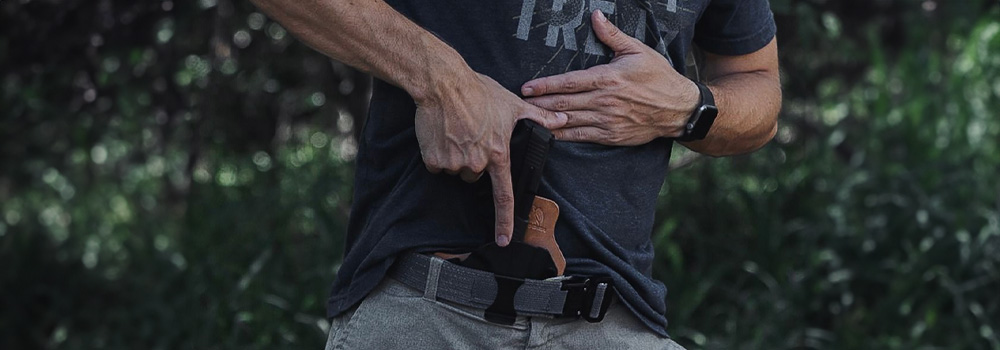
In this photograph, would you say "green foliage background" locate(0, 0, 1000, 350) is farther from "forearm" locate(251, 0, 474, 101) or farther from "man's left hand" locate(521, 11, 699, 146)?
"forearm" locate(251, 0, 474, 101)

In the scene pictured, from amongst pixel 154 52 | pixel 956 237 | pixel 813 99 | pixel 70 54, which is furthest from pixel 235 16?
pixel 956 237

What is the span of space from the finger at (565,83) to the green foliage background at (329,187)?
1.98 meters

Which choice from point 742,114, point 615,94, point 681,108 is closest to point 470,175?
point 615,94

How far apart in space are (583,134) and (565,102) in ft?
0.22

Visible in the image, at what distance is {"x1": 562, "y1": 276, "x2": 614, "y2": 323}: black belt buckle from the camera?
1855 mm

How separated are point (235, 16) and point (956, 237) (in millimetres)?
2814

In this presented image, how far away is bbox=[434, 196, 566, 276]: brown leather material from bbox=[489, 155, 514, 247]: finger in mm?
39

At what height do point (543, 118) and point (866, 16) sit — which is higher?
point (543, 118)

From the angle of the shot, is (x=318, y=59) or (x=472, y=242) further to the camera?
(x=318, y=59)

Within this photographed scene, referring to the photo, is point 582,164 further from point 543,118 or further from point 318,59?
point 318,59

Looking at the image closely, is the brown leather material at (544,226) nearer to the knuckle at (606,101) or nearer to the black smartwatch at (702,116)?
the knuckle at (606,101)

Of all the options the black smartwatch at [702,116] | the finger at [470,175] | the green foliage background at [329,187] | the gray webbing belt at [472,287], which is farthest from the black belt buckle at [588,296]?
the green foliage background at [329,187]

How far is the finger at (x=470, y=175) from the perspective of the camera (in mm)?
1787

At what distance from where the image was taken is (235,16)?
420 cm
